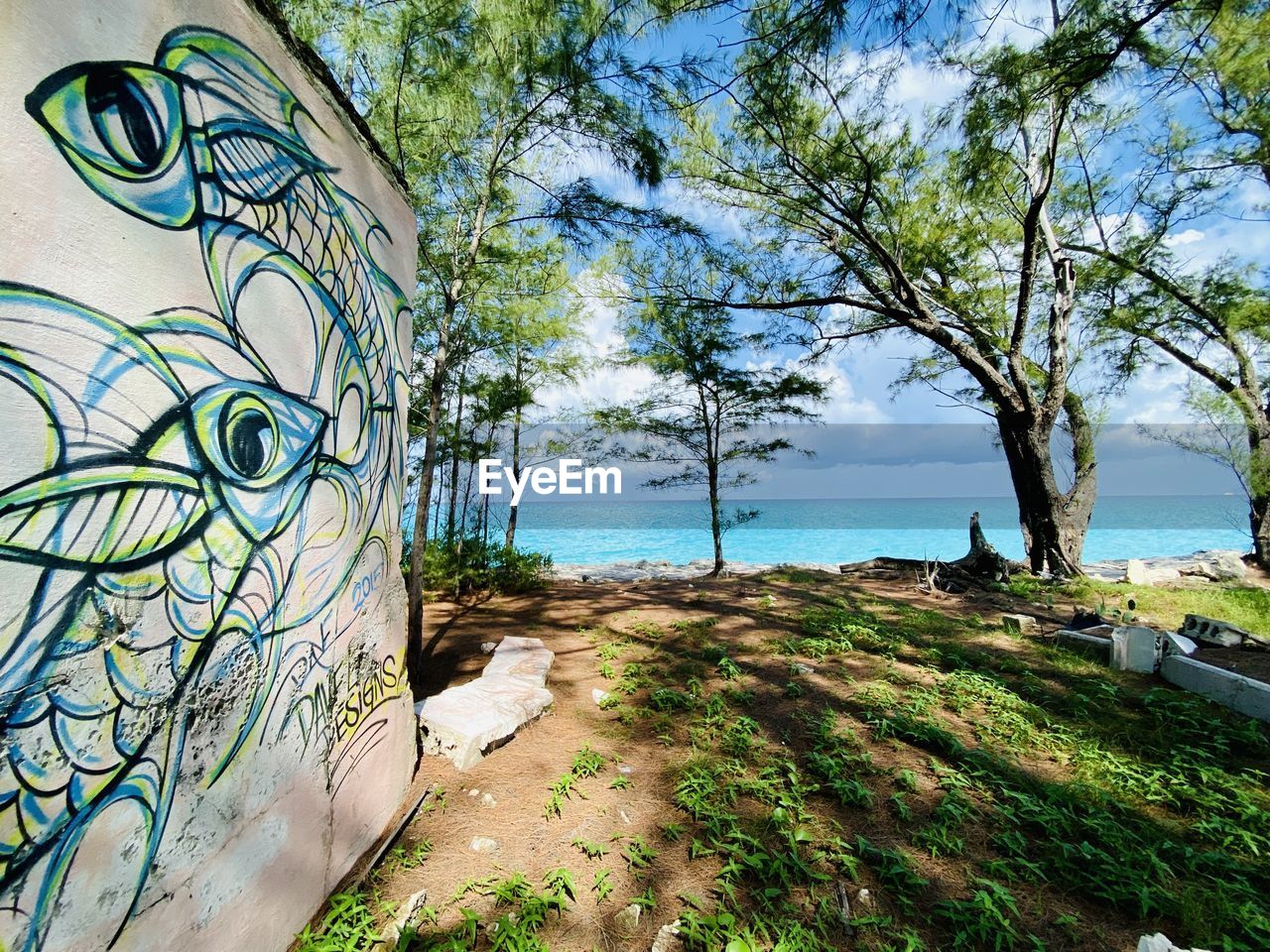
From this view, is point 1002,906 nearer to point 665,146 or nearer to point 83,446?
point 83,446

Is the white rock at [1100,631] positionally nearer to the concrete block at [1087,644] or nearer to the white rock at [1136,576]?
the concrete block at [1087,644]

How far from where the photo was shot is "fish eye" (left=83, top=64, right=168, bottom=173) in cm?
102

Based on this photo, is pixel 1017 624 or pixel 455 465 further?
pixel 455 465

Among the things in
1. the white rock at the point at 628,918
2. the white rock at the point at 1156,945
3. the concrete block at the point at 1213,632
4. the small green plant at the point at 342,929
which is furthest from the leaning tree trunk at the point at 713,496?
the small green plant at the point at 342,929

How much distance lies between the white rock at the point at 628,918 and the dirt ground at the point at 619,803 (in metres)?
0.01

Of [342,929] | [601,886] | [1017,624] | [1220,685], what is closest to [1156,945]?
[601,886]

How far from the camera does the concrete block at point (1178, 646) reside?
3965mm

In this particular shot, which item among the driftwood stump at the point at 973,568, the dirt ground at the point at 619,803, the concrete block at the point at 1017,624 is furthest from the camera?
the driftwood stump at the point at 973,568

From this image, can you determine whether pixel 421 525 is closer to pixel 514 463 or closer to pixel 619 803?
pixel 619 803

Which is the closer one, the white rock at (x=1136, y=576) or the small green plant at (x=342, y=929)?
the small green plant at (x=342, y=929)

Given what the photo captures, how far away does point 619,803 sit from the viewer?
2428 mm

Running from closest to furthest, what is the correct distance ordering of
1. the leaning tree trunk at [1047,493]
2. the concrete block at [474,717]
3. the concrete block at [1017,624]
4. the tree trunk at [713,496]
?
the concrete block at [474,717] < the concrete block at [1017,624] < the leaning tree trunk at [1047,493] < the tree trunk at [713,496]

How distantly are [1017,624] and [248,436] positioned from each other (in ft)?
21.2

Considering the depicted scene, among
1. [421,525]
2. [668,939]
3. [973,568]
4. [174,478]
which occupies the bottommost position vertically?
[668,939]
